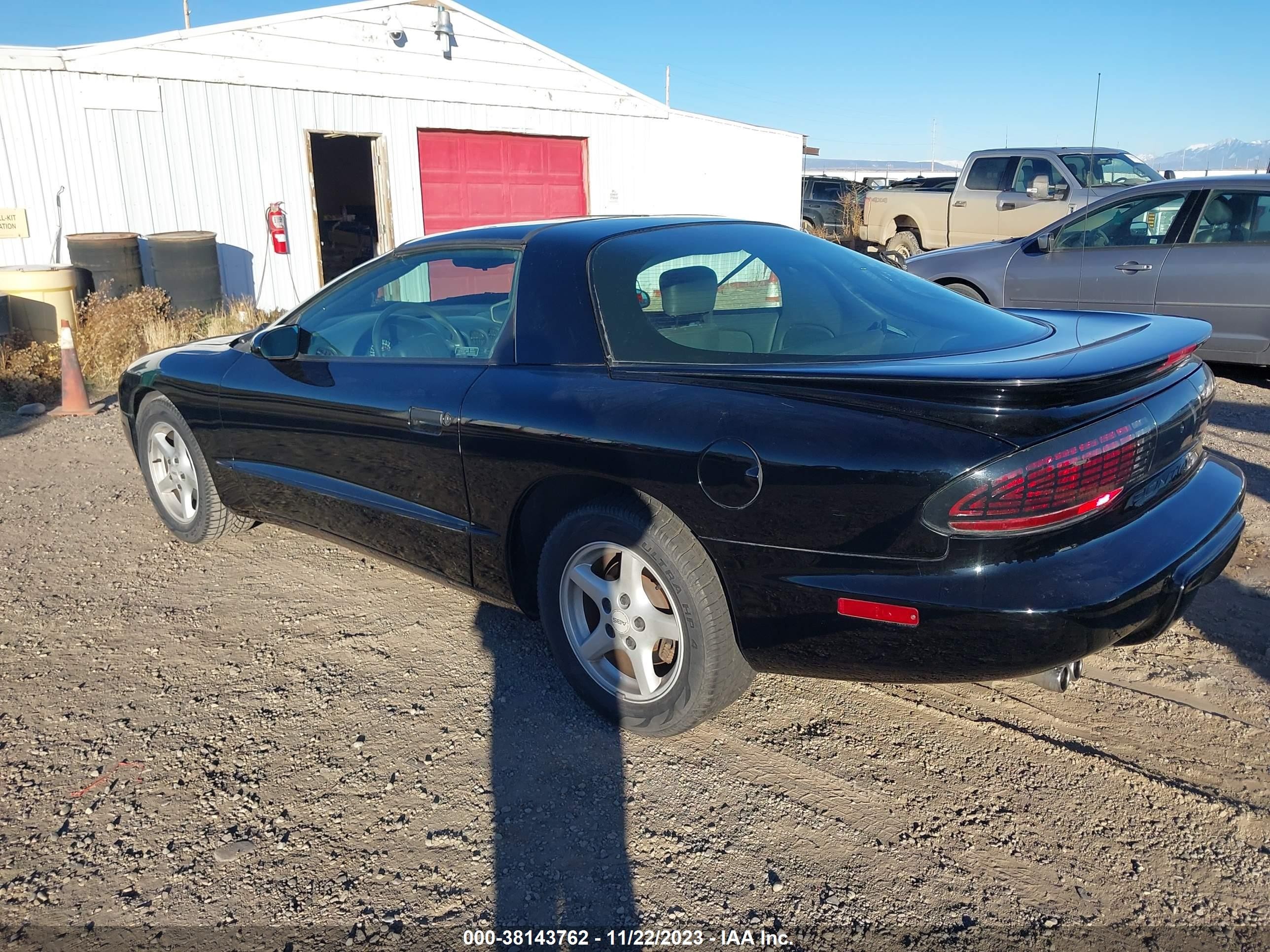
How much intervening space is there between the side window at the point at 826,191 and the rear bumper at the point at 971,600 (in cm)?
2123

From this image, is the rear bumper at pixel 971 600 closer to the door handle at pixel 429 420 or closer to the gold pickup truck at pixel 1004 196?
the door handle at pixel 429 420

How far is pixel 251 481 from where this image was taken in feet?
13.8

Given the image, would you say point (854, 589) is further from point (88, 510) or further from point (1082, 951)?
point (88, 510)

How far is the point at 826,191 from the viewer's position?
23.4 metres

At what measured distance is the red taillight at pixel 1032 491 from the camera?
2.23 metres

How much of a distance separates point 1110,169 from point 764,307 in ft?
38.9

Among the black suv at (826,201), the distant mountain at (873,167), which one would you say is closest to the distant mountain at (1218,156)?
the distant mountain at (873,167)

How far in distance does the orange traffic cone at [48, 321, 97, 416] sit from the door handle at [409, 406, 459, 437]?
5688 mm

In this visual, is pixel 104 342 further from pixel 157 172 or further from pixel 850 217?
pixel 850 217

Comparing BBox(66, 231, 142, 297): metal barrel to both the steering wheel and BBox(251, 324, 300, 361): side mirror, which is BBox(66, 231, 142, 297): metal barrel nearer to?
BBox(251, 324, 300, 361): side mirror

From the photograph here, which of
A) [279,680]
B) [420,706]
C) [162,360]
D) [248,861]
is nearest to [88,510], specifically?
[162,360]

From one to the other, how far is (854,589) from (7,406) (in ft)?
26.3

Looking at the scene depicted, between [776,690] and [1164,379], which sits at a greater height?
[1164,379]

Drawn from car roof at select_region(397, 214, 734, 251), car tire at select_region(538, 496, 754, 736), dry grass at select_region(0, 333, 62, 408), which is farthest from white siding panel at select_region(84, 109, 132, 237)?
car tire at select_region(538, 496, 754, 736)
